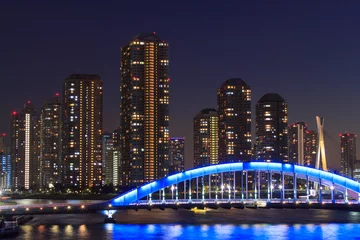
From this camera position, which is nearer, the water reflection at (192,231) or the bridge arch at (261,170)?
the water reflection at (192,231)

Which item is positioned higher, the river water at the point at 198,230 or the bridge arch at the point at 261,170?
the bridge arch at the point at 261,170

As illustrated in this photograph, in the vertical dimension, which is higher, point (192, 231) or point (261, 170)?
point (261, 170)

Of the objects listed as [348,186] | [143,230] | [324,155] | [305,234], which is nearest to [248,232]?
[305,234]

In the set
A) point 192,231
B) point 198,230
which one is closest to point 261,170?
point 198,230

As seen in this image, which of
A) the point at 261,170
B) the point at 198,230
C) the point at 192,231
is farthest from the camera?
the point at 261,170

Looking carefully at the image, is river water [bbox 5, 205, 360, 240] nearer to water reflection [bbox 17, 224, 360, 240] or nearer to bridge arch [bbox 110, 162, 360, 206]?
water reflection [bbox 17, 224, 360, 240]

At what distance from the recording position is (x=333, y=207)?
93375 millimetres

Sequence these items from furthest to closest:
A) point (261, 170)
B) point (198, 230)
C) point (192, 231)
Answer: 1. point (261, 170)
2. point (198, 230)
3. point (192, 231)

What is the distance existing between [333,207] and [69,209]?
37.5 metres

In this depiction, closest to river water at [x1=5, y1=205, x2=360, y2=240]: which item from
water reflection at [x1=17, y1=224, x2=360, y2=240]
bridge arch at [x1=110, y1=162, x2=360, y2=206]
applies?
water reflection at [x1=17, y1=224, x2=360, y2=240]

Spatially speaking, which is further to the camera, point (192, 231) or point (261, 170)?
point (261, 170)

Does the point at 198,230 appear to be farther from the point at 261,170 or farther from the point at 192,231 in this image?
the point at 261,170

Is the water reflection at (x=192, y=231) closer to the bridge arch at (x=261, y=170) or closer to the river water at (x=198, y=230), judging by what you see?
the river water at (x=198, y=230)

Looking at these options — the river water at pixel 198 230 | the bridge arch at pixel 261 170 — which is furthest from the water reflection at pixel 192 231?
the bridge arch at pixel 261 170
